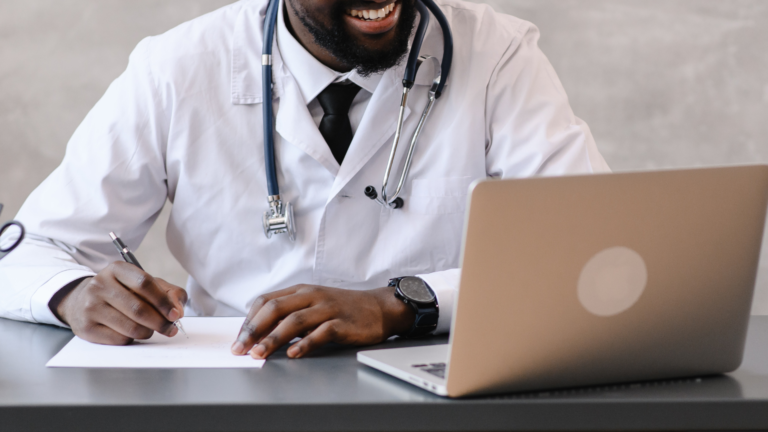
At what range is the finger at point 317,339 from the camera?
0.92 metres

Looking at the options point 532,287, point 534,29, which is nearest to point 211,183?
point 534,29

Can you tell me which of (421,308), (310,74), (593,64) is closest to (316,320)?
(421,308)

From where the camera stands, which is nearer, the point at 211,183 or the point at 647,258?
the point at 647,258

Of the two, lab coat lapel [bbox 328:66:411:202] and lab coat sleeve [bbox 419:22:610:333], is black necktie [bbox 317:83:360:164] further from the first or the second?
lab coat sleeve [bbox 419:22:610:333]

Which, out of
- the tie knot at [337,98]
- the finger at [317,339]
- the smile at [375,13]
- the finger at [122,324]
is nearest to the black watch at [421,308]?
the finger at [317,339]

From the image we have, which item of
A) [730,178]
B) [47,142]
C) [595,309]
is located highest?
[730,178]

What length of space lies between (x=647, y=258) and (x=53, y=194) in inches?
43.6

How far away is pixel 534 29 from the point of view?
5.26 ft

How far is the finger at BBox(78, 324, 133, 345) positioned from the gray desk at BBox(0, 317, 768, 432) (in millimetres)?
177

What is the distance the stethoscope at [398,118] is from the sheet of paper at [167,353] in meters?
0.35

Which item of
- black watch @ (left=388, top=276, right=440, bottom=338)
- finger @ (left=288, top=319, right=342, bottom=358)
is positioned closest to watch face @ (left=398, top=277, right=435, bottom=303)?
black watch @ (left=388, top=276, right=440, bottom=338)

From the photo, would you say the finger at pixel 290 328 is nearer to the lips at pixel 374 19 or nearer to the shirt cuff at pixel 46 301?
the shirt cuff at pixel 46 301

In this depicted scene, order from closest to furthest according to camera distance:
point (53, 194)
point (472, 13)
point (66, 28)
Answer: point (53, 194) → point (472, 13) → point (66, 28)

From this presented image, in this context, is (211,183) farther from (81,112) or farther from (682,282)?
(81,112)
